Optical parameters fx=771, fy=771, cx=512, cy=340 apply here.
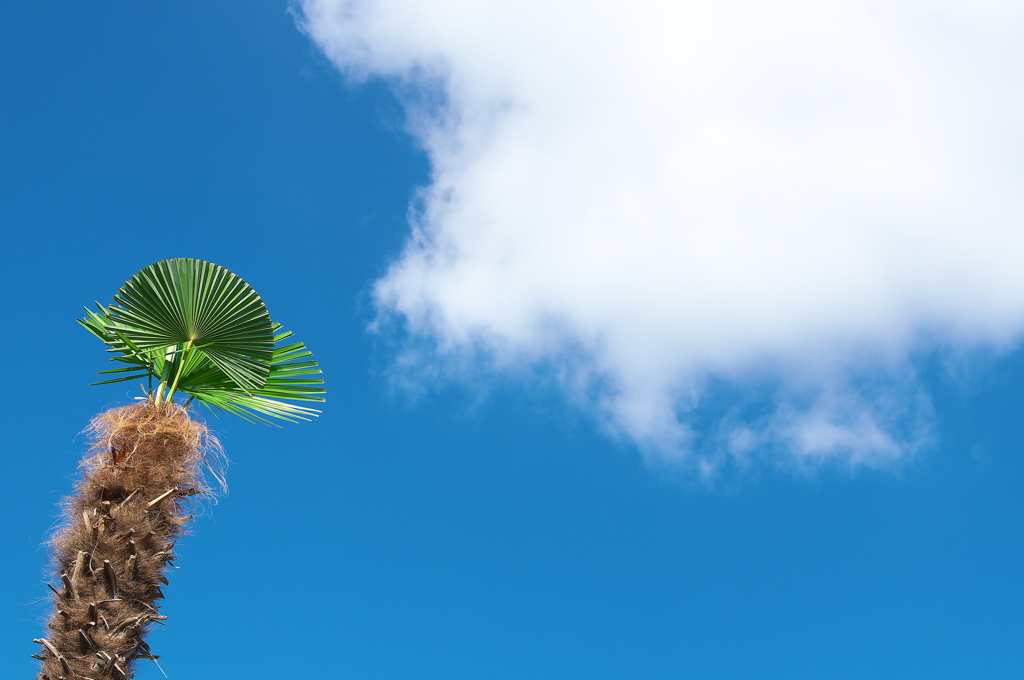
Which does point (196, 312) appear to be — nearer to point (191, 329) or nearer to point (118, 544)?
point (191, 329)

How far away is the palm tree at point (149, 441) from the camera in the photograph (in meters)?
5.77

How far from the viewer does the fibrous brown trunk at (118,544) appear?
571 cm

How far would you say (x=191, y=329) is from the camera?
739 cm

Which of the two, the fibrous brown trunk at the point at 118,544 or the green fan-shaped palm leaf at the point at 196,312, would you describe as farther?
the green fan-shaped palm leaf at the point at 196,312

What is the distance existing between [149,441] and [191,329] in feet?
4.51

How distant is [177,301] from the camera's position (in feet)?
23.9

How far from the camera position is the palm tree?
18.9ft

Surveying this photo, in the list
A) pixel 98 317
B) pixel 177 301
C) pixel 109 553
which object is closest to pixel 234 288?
pixel 177 301

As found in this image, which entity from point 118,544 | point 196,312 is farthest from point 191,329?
point 118,544

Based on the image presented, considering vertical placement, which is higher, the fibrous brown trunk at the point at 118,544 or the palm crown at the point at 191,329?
the palm crown at the point at 191,329

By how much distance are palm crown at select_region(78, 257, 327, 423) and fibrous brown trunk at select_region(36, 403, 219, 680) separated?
2.44ft

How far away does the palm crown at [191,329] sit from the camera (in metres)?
7.23

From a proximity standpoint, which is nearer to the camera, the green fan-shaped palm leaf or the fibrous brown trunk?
the fibrous brown trunk

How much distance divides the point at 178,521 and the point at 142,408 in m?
1.09
